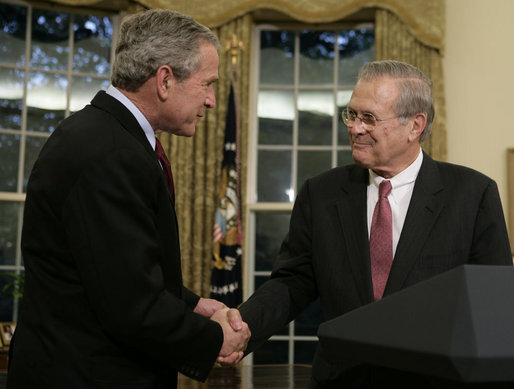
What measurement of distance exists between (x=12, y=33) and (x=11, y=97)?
64cm

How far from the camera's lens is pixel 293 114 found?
721 centimetres

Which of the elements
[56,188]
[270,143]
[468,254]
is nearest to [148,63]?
[56,188]

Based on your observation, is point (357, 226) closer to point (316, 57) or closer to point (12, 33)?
point (316, 57)

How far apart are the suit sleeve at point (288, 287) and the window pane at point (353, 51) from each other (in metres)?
4.86

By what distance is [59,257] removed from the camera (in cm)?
170

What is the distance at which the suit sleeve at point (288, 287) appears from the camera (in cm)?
243

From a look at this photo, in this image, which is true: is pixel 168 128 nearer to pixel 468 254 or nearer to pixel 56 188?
pixel 56 188

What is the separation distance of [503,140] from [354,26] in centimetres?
185

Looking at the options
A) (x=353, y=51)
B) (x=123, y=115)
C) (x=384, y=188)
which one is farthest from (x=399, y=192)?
(x=353, y=51)

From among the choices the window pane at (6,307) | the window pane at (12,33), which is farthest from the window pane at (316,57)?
the window pane at (6,307)

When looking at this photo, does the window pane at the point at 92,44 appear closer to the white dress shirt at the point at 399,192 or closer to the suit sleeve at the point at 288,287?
the suit sleeve at the point at 288,287

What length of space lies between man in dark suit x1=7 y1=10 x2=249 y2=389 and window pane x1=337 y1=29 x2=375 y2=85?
18.2 feet

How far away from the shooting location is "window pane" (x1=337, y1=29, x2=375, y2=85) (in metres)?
7.14

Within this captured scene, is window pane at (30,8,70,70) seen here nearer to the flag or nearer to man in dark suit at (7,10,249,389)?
the flag
